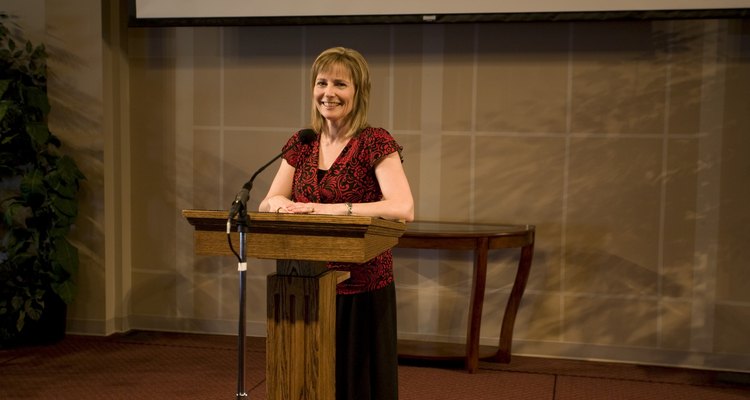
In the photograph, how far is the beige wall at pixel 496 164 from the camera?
450 centimetres

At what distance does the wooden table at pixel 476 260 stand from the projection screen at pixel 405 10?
1.09m

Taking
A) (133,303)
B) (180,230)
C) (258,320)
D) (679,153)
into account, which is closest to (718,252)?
(679,153)

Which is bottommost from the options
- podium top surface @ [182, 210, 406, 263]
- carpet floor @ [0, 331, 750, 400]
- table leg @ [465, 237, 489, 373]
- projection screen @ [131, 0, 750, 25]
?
carpet floor @ [0, 331, 750, 400]

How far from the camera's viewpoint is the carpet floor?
4.04 meters

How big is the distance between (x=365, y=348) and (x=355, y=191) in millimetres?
462

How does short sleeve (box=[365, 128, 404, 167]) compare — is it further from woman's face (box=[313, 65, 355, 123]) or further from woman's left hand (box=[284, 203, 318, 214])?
woman's left hand (box=[284, 203, 318, 214])

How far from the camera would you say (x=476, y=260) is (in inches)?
171

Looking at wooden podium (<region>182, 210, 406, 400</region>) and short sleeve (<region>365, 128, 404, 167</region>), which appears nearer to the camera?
wooden podium (<region>182, 210, 406, 400</region>)

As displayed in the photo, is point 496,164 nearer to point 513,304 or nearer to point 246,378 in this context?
point 513,304

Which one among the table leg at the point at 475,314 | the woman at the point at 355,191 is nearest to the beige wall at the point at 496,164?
the table leg at the point at 475,314

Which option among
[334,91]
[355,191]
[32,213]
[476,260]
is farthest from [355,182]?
[32,213]

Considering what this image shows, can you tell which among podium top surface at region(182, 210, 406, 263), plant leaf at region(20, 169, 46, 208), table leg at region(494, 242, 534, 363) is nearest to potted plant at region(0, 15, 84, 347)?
plant leaf at region(20, 169, 46, 208)

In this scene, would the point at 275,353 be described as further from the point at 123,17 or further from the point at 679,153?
the point at 123,17

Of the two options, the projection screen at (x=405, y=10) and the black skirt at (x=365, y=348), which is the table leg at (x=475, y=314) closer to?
the projection screen at (x=405, y=10)
